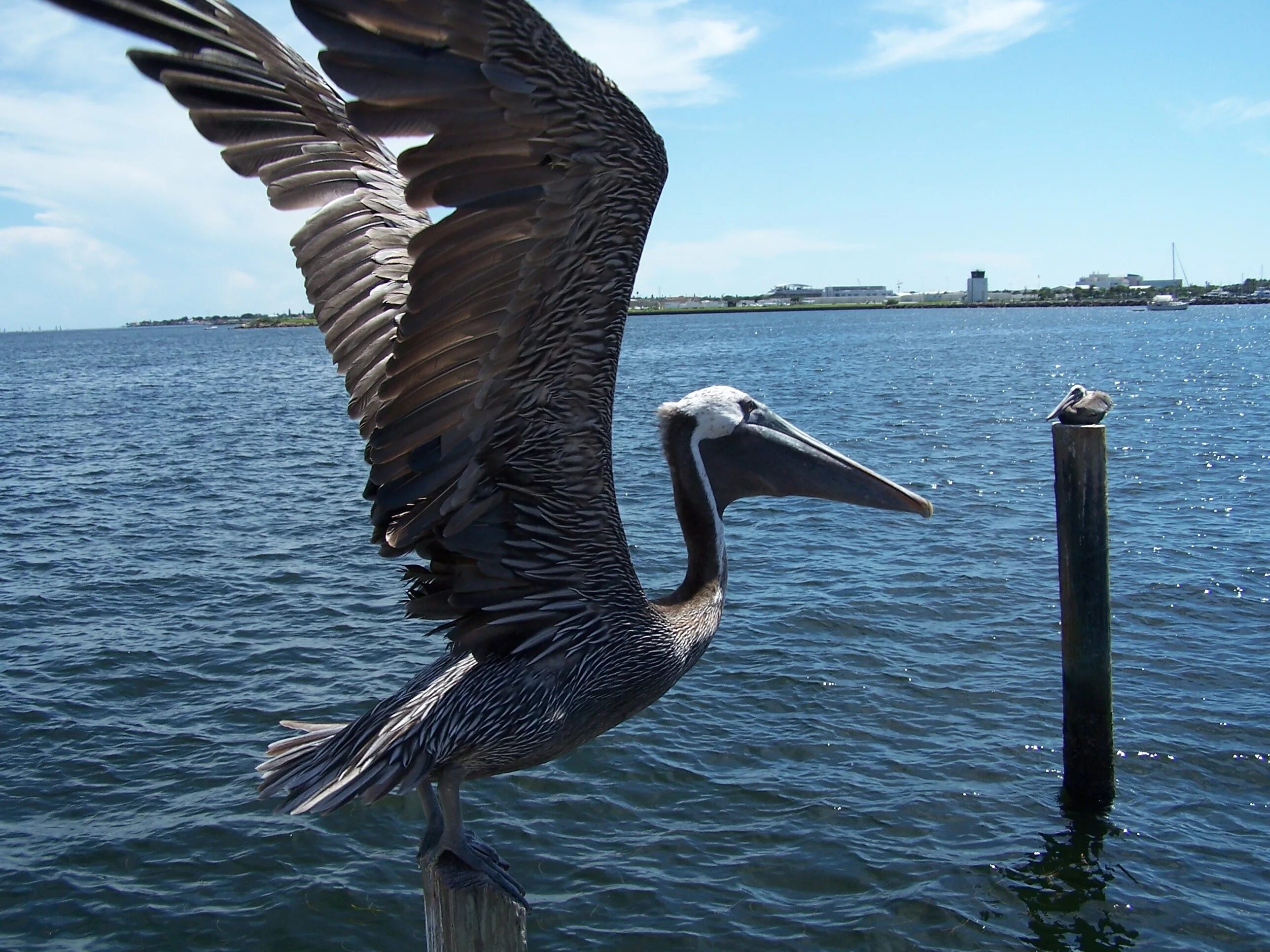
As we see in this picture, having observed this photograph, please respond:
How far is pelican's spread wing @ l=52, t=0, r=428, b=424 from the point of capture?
4.05 m

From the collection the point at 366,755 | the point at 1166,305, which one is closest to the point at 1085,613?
the point at 366,755

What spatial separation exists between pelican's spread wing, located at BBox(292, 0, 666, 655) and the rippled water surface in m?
3.75

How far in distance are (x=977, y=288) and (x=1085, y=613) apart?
185 meters

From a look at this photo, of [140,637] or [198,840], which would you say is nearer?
[198,840]

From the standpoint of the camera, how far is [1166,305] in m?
150

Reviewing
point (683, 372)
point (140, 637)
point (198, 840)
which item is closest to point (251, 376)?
point (683, 372)

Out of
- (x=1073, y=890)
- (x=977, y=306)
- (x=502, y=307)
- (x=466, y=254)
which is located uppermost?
(x=977, y=306)

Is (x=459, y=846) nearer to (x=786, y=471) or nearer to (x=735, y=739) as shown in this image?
(x=786, y=471)

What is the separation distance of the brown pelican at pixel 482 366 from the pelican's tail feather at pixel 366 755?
0.01 m

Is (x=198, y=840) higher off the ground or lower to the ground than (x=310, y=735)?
lower

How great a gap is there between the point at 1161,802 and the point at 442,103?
7.81m

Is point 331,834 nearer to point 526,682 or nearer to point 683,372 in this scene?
point 526,682

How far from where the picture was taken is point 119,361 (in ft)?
268

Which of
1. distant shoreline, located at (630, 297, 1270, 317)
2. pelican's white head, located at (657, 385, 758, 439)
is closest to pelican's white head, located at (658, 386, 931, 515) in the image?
pelican's white head, located at (657, 385, 758, 439)
